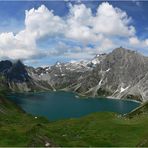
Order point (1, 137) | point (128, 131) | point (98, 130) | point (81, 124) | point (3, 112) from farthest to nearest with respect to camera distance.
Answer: point (3, 112)
point (81, 124)
point (98, 130)
point (128, 131)
point (1, 137)

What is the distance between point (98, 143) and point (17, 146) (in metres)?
18.7

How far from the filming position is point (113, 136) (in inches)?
3531

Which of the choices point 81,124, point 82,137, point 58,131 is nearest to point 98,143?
point 82,137

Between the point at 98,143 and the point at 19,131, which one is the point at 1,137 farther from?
the point at 98,143

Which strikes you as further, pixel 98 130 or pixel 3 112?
pixel 3 112

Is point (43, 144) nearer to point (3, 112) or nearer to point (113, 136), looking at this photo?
point (113, 136)

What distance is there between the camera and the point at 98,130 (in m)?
99.8

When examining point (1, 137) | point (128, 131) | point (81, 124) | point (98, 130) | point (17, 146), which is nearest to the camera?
point (17, 146)

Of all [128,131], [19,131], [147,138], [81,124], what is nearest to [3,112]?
[81,124]

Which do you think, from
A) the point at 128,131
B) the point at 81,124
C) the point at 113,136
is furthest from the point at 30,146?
the point at 81,124

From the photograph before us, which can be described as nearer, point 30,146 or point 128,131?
point 30,146

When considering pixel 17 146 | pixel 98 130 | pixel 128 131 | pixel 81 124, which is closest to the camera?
pixel 17 146

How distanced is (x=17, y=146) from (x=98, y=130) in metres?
29.4

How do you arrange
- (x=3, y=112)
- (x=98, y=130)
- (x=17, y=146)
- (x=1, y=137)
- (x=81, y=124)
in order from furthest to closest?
(x=3, y=112) → (x=81, y=124) → (x=98, y=130) → (x=1, y=137) → (x=17, y=146)
